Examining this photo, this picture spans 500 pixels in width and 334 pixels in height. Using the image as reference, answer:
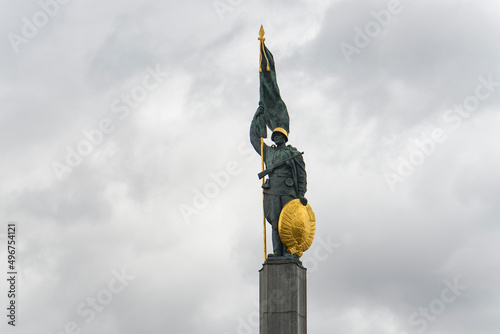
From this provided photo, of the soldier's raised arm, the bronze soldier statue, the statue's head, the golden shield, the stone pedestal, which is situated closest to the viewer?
the stone pedestal

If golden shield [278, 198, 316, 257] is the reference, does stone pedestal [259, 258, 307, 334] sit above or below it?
below

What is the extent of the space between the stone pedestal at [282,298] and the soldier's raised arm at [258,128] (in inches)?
169

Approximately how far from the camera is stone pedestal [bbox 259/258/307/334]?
29.8m

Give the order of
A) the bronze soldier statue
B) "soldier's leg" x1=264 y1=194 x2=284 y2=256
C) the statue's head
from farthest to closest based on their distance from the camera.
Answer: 1. the statue's head
2. the bronze soldier statue
3. "soldier's leg" x1=264 y1=194 x2=284 y2=256

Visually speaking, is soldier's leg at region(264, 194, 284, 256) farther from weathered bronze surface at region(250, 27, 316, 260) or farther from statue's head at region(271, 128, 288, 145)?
statue's head at region(271, 128, 288, 145)

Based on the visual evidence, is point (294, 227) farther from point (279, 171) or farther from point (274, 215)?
point (279, 171)

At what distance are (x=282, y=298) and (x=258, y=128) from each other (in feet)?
19.7

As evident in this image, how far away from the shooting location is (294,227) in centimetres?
3091

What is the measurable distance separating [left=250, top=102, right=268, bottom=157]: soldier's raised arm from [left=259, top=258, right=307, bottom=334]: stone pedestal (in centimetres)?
429

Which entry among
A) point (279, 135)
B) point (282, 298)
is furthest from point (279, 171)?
point (282, 298)

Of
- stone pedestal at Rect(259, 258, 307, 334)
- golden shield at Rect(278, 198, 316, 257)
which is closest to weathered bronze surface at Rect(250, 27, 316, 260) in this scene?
golden shield at Rect(278, 198, 316, 257)

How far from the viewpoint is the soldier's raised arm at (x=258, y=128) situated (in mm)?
32938

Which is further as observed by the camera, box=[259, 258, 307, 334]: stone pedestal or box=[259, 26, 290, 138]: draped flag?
box=[259, 26, 290, 138]: draped flag

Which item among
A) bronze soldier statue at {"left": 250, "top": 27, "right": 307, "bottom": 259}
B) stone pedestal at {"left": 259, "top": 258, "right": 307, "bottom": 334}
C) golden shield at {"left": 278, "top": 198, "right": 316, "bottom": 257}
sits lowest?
stone pedestal at {"left": 259, "top": 258, "right": 307, "bottom": 334}
